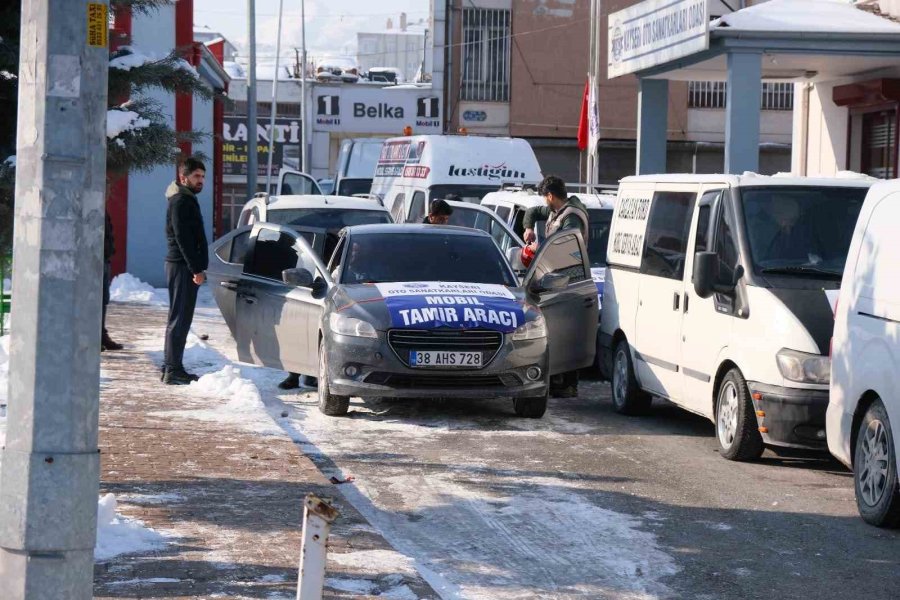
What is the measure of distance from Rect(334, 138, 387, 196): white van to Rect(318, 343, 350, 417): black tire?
59.3 ft

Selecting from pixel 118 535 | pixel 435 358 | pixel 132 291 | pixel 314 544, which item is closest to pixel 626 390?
pixel 435 358

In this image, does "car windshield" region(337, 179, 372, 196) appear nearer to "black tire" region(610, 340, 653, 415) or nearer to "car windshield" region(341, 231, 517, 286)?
"car windshield" region(341, 231, 517, 286)

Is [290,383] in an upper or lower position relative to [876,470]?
lower

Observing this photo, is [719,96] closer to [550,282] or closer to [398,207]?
[398,207]

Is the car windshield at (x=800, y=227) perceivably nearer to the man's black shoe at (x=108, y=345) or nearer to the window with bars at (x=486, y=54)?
the man's black shoe at (x=108, y=345)

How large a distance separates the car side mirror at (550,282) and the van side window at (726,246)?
206 cm

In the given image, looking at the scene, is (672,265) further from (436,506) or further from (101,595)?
(101,595)

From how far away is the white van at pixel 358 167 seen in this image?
1166 inches

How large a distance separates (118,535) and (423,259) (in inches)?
230

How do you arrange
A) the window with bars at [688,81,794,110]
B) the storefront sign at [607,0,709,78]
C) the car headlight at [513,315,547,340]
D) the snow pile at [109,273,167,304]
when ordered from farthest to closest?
the window with bars at [688,81,794,110], the snow pile at [109,273,167,304], the storefront sign at [607,0,709,78], the car headlight at [513,315,547,340]

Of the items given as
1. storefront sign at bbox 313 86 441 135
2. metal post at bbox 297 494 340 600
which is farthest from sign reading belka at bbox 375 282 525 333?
storefront sign at bbox 313 86 441 135

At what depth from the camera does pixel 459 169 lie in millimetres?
19984

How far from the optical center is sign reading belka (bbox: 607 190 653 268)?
39.2 feet

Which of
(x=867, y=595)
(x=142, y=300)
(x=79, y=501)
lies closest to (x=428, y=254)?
(x=867, y=595)
